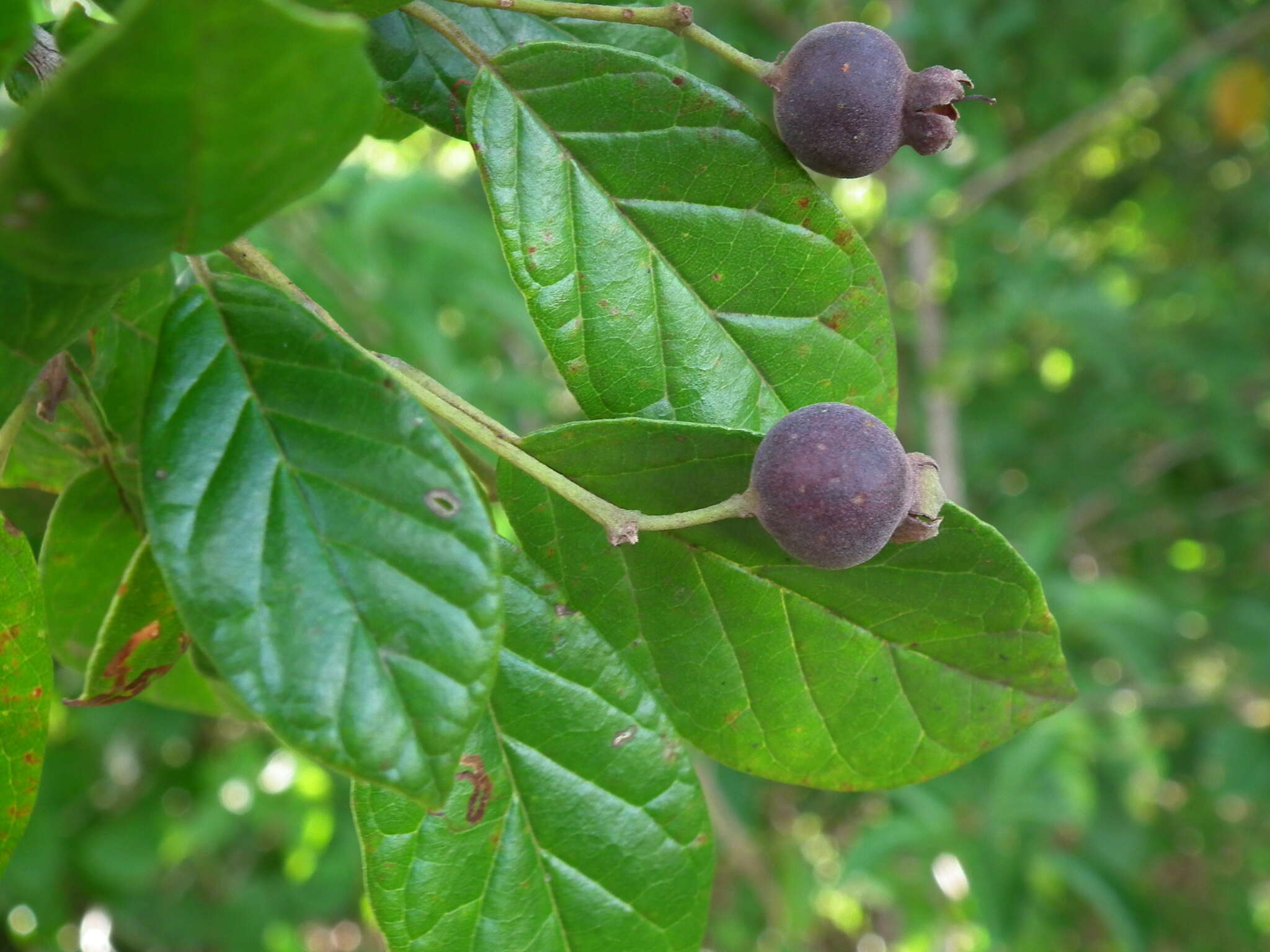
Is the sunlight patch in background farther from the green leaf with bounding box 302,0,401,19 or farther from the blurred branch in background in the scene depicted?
the green leaf with bounding box 302,0,401,19

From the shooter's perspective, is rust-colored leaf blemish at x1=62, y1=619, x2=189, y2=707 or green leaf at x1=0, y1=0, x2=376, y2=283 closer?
green leaf at x1=0, y1=0, x2=376, y2=283

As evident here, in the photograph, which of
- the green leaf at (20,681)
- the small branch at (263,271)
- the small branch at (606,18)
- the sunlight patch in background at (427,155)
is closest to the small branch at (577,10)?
the small branch at (606,18)

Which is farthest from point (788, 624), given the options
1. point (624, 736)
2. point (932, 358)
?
point (932, 358)

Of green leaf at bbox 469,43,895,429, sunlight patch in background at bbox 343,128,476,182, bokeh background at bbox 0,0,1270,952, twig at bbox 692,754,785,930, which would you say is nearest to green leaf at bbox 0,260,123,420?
green leaf at bbox 469,43,895,429

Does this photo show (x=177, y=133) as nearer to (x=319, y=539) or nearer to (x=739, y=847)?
(x=319, y=539)

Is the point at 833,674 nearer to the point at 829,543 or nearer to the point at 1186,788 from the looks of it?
the point at 829,543
